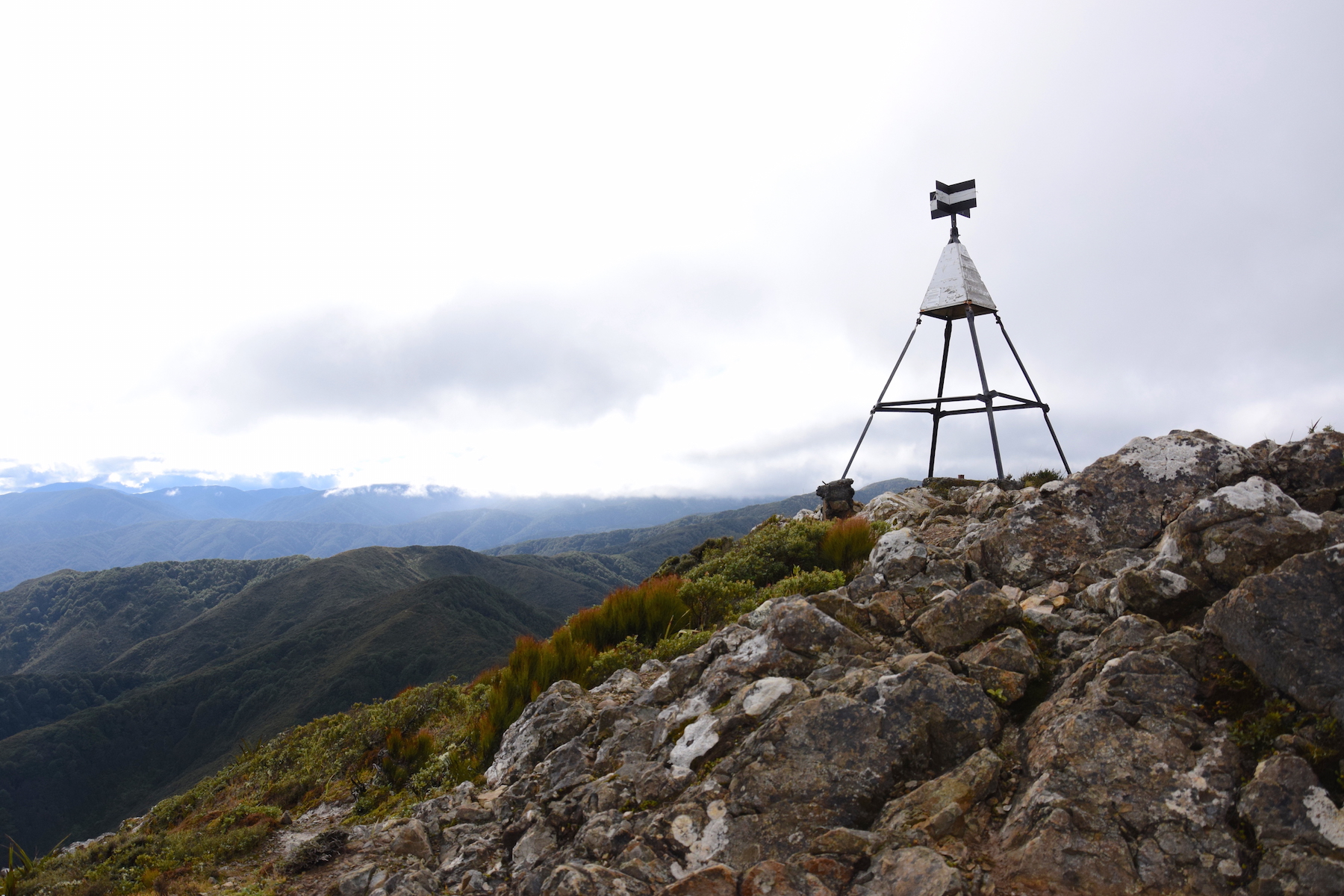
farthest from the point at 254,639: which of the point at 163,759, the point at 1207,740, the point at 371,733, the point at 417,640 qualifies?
the point at 1207,740

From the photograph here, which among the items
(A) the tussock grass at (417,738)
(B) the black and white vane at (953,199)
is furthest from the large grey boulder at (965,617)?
(B) the black and white vane at (953,199)

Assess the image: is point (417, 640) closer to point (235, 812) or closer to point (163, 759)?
point (163, 759)

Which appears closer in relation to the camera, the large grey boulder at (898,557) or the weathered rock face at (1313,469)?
the weathered rock face at (1313,469)

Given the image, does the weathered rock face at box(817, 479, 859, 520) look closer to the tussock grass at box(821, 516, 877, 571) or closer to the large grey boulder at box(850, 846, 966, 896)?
the tussock grass at box(821, 516, 877, 571)

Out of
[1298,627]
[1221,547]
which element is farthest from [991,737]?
[1221,547]

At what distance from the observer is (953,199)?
1521cm

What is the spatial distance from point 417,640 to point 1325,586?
14796 cm

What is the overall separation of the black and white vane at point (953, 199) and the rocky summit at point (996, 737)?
31.5 ft

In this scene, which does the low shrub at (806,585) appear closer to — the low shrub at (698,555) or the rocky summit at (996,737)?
the rocky summit at (996,737)

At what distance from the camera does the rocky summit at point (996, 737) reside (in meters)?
3.57

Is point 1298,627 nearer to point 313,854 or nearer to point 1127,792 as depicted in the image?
point 1127,792

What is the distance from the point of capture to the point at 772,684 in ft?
19.0

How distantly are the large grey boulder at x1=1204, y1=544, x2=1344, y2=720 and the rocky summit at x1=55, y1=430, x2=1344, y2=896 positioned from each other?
0.01 metres

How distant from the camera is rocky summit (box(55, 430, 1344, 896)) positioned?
141 inches
